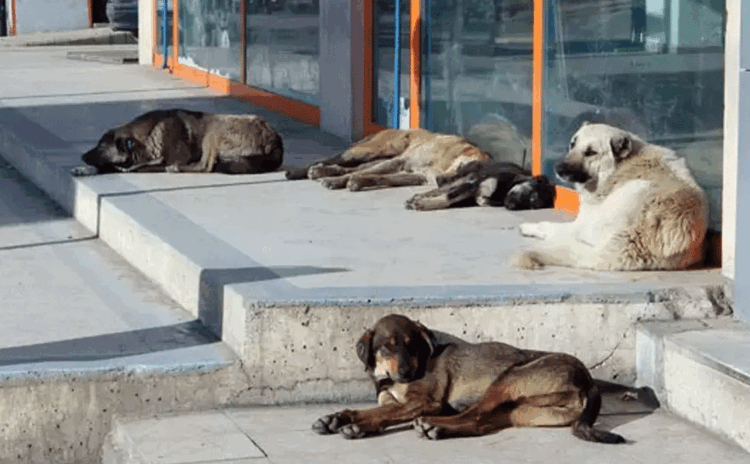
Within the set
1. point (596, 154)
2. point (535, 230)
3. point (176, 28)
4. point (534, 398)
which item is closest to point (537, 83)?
point (535, 230)

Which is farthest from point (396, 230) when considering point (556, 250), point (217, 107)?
point (217, 107)

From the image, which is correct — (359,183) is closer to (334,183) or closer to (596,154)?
(334,183)

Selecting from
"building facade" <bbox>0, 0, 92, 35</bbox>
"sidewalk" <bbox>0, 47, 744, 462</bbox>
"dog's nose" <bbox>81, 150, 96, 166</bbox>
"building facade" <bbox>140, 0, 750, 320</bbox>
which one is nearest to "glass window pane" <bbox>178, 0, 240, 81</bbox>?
"building facade" <bbox>140, 0, 750, 320</bbox>

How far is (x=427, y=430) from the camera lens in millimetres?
5984

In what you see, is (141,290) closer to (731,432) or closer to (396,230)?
(396,230)

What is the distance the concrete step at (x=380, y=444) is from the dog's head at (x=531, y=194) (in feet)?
9.03

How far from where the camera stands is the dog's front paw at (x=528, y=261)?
7.27m

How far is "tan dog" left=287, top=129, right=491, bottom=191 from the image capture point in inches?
391

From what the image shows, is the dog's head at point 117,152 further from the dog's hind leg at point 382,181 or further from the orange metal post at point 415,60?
the orange metal post at point 415,60

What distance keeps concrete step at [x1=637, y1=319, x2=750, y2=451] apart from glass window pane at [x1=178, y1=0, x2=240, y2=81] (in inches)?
381

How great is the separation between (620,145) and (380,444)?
233cm

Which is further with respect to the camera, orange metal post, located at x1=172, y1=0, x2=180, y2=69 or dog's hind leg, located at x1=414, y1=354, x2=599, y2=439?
orange metal post, located at x1=172, y1=0, x2=180, y2=69

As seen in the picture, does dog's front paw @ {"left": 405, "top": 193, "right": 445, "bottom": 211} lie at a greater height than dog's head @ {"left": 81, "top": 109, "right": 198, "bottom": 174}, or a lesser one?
lesser

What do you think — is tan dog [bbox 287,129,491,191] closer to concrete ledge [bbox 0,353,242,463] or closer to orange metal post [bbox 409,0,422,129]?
orange metal post [bbox 409,0,422,129]
